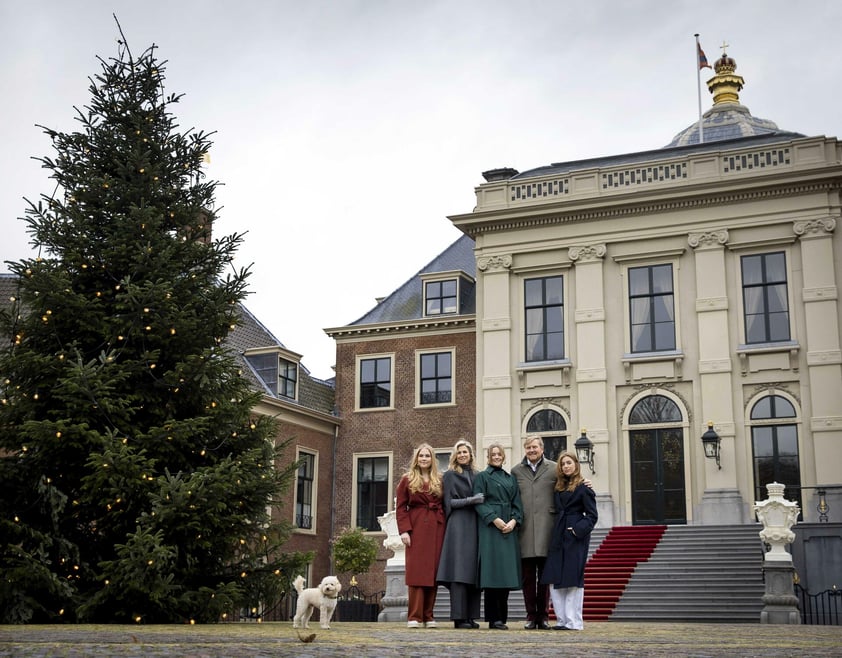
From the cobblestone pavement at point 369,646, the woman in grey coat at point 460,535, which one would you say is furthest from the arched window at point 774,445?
the cobblestone pavement at point 369,646

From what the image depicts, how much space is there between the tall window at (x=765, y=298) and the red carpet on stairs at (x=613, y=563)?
5.48 metres

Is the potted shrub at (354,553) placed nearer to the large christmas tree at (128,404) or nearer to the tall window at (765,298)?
the tall window at (765,298)

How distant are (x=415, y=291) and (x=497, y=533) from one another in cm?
2368

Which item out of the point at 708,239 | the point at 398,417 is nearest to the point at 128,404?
the point at 708,239

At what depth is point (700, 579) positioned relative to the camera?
20.6 m

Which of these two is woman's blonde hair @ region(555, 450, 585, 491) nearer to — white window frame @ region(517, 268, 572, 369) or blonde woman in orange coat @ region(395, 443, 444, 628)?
blonde woman in orange coat @ region(395, 443, 444, 628)

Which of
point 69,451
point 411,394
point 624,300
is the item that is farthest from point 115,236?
point 411,394

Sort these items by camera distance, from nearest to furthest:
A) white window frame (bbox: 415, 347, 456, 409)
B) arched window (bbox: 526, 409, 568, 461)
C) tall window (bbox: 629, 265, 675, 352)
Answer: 1. tall window (bbox: 629, 265, 675, 352)
2. arched window (bbox: 526, 409, 568, 461)
3. white window frame (bbox: 415, 347, 456, 409)

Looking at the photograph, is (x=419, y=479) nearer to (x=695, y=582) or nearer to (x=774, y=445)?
(x=695, y=582)

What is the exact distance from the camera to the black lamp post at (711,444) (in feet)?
80.1

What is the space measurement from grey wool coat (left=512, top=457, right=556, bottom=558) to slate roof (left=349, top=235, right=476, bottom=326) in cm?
2207

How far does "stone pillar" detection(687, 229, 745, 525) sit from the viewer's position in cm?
2425

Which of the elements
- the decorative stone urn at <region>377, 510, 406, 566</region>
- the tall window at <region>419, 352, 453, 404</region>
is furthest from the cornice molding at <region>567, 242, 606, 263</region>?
the decorative stone urn at <region>377, 510, 406, 566</region>

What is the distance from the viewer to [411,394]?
3158 cm
